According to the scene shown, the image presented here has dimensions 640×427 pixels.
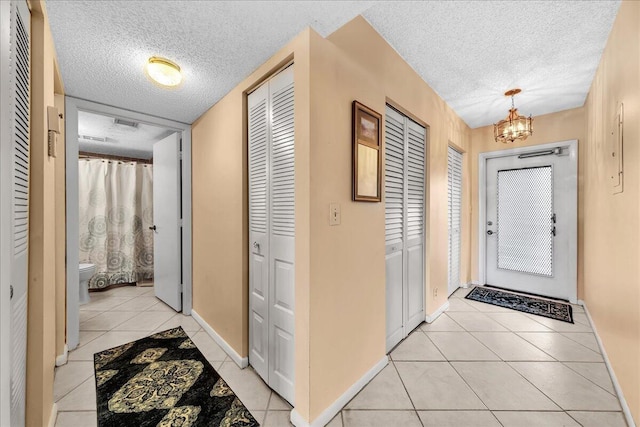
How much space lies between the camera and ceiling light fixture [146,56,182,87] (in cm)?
161

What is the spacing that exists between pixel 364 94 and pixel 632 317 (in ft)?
6.60

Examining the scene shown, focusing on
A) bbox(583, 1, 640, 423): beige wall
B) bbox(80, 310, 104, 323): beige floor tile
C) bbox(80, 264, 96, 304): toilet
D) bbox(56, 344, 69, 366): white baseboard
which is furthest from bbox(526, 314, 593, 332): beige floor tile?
bbox(80, 264, 96, 304): toilet

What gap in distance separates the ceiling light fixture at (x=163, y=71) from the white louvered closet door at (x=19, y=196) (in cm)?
57

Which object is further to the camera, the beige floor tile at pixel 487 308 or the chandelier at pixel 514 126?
the beige floor tile at pixel 487 308

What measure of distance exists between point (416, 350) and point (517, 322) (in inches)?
52.5

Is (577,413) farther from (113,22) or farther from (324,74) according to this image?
(113,22)

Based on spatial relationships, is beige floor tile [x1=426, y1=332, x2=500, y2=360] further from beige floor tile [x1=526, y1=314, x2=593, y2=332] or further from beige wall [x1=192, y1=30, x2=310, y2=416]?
beige wall [x1=192, y1=30, x2=310, y2=416]

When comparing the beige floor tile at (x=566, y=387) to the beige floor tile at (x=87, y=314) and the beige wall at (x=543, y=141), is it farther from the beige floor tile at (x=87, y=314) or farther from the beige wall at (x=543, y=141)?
the beige floor tile at (x=87, y=314)

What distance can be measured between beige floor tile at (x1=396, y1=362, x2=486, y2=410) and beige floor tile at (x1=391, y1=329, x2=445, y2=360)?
0.25 feet

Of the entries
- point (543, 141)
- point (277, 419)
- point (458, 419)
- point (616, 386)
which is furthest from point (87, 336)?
point (543, 141)

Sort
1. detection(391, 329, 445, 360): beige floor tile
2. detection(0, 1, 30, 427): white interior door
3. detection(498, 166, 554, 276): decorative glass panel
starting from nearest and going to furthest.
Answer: detection(0, 1, 30, 427): white interior door < detection(391, 329, 445, 360): beige floor tile < detection(498, 166, 554, 276): decorative glass panel

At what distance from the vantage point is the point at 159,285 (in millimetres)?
3191

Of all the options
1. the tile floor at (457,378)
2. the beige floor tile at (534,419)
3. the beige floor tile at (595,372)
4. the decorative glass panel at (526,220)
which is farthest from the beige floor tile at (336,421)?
the decorative glass panel at (526,220)

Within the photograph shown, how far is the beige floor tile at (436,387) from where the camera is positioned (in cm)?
152
